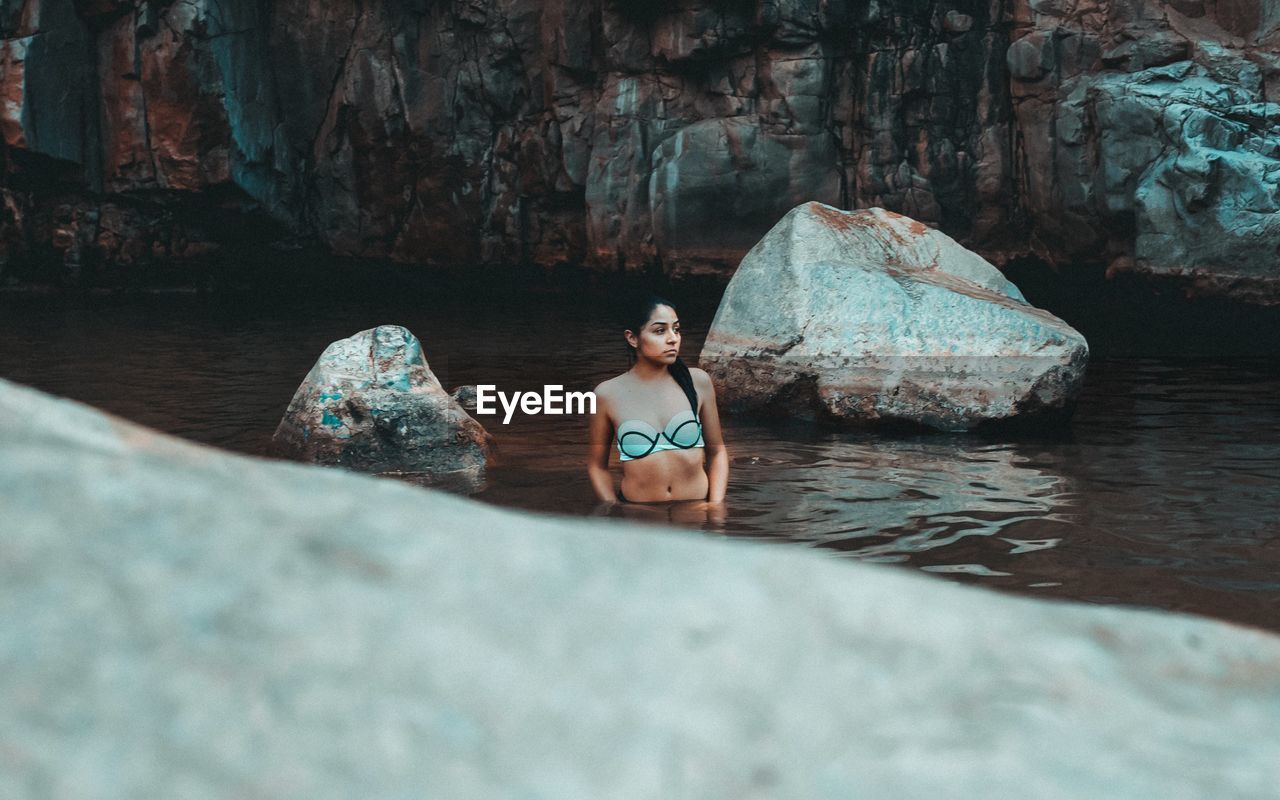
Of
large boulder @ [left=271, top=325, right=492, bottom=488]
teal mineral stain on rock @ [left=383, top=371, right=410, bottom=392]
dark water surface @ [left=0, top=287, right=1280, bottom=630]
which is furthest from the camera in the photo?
teal mineral stain on rock @ [left=383, top=371, right=410, bottom=392]

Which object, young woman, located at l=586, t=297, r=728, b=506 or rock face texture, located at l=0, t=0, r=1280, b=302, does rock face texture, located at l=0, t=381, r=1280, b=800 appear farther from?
rock face texture, located at l=0, t=0, r=1280, b=302

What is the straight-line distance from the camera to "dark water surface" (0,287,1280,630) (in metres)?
4.83

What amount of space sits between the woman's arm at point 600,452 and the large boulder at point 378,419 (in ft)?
5.09

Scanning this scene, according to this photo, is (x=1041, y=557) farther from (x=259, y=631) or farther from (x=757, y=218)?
(x=757, y=218)

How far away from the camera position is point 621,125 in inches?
789

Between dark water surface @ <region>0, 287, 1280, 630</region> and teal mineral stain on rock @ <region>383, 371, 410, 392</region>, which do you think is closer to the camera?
dark water surface @ <region>0, 287, 1280, 630</region>

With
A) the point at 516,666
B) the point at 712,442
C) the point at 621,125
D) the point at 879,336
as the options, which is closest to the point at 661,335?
the point at 712,442

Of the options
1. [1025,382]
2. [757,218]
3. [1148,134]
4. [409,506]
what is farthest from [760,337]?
[757,218]

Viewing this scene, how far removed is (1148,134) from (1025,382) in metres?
8.64

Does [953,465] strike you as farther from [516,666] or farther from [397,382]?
[516,666]

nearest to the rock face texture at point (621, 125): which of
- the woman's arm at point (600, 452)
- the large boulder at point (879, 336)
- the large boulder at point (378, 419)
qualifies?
the large boulder at point (879, 336)

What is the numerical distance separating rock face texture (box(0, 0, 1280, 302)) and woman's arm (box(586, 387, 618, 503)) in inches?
441

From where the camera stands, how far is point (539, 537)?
3.60 ft

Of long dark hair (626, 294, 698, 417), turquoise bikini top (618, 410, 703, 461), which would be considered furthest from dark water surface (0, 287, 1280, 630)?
long dark hair (626, 294, 698, 417)
